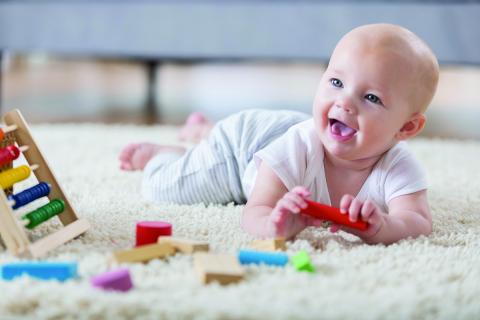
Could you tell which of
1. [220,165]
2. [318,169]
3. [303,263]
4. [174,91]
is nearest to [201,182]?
[220,165]

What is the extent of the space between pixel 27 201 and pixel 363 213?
1.40ft

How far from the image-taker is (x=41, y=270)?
2.45 ft

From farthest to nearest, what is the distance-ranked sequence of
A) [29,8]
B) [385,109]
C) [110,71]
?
[110,71] → [29,8] → [385,109]

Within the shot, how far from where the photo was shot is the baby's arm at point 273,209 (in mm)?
890

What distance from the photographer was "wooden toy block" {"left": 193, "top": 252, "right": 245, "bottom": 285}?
0.74 meters

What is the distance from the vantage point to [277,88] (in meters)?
3.73

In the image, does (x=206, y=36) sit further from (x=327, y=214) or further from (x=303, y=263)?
(x=303, y=263)

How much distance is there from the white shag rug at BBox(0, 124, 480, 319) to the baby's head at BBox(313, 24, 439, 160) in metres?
0.15

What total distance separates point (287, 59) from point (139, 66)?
253 cm

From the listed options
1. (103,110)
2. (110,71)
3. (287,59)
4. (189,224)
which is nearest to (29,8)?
(103,110)

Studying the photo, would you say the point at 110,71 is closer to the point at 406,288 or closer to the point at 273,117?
the point at 273,117

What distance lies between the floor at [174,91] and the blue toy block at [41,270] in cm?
165

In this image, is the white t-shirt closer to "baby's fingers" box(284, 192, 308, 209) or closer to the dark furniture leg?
"baby's fingers" box(284, 192, 308, 209)

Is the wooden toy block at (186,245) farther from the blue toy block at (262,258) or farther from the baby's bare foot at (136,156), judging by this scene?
the baby's bare foot at (136,156)
